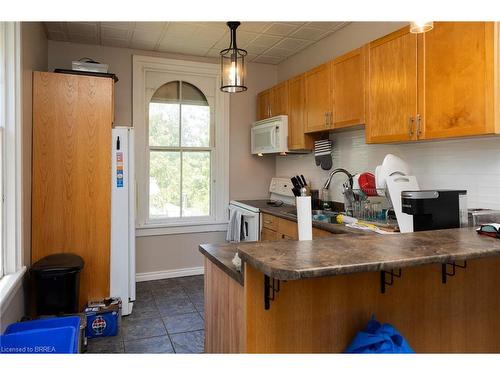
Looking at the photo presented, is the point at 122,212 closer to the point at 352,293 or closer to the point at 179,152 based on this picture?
the point at 179,152

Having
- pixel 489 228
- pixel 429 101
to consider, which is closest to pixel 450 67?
pixel 429 101

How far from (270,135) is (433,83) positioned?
207 cm

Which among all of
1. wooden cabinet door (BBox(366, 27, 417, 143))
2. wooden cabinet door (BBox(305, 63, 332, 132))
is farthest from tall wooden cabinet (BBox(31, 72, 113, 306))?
wooden cabinet door (BBox(366, 27, 417, 143))

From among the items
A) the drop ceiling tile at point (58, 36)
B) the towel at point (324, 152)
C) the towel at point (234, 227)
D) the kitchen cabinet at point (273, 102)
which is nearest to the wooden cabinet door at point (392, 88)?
the towel at point (324, 152)

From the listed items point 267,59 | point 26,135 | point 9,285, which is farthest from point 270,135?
point 9,285

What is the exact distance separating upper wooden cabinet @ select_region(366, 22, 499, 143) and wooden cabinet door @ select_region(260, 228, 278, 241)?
136 cm

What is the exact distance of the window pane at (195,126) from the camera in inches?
174

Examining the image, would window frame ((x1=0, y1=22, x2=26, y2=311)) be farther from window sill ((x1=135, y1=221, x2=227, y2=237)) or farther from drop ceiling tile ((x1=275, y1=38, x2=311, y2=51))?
drop ceiling tile ((x1=275, y1=38, x2=311, y2=51))

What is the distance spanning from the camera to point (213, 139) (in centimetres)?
456

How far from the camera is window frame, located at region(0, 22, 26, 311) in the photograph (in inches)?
92.2

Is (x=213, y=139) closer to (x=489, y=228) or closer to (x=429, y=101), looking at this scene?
(x=429, y=101)
